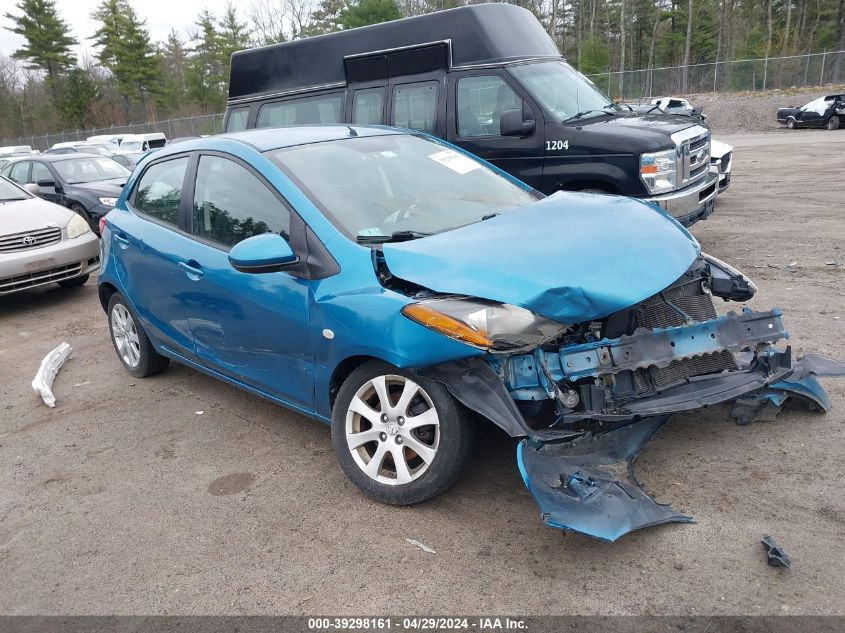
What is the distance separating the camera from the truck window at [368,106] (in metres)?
8.09

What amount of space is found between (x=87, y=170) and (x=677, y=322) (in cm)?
1191

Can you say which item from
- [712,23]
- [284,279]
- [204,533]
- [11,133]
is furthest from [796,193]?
[11,133]

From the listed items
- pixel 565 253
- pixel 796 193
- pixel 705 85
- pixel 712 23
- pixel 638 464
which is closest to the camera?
pixel 565 253

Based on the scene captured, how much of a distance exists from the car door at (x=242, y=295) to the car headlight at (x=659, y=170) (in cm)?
420

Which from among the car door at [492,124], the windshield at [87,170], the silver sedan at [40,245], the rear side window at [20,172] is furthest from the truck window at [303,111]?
the rear side window at [20,172]

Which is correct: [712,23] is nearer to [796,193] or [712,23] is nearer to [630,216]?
[796,193]

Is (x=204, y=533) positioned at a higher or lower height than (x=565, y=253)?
lower

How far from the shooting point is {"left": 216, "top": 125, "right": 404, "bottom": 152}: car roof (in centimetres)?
→ 418

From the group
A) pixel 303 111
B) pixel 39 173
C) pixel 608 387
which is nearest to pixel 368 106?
pixel 303 111

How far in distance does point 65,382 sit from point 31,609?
3.05 m

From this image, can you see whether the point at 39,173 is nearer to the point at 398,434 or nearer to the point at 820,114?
the point at 398,434

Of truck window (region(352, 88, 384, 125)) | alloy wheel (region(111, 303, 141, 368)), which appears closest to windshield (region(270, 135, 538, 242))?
alloy wheel (region(111, 303, 141, 368))

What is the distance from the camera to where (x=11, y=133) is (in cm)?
5916

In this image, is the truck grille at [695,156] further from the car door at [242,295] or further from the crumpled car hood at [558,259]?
the car door at [242,295]
